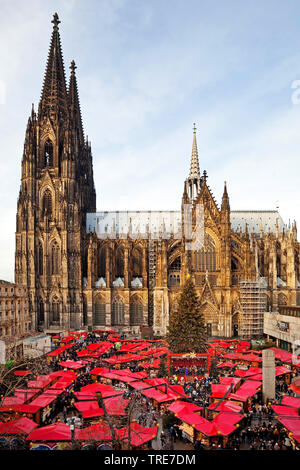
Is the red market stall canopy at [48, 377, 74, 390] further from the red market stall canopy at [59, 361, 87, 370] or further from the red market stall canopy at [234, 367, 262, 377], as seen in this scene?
the red market stall canopy at [234, 367, 262, 377]

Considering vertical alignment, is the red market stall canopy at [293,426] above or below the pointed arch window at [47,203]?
below

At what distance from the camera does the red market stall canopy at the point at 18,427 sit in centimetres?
2014

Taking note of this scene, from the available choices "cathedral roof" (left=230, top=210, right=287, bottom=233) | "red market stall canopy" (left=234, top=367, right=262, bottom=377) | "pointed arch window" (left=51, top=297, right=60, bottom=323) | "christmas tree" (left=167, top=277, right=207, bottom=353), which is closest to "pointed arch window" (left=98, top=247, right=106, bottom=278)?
"pointed arch window" (left=51, top=297, right=60, bottom=323)

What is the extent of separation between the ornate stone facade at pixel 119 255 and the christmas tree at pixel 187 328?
1548 cm

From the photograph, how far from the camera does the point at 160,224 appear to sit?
73875mm

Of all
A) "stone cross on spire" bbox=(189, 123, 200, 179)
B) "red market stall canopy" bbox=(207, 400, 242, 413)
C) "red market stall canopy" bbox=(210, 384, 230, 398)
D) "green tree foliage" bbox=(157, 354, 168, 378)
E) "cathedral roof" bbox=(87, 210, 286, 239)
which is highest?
"stone cross on spire" bbox=(189, 123, 200, 179)

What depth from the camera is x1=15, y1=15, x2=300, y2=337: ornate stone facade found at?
62.2 m

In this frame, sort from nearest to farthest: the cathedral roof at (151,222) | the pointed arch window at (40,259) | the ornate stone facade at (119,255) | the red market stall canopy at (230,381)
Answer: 1. the red market stall canopy at (230,381)
2. the ornate stone facade at (119,255)
3. the pointed arch window at (40,259)
4. the cathedral roof at (151,222)

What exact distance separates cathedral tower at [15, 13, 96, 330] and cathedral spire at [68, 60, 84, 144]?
347cm

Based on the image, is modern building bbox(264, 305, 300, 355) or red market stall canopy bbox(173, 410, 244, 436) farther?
modern building bbox(264, 305, 300, 355)

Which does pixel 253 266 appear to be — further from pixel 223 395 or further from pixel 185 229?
pixel 223 395

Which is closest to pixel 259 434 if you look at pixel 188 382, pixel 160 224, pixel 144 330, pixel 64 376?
pixel 188 382

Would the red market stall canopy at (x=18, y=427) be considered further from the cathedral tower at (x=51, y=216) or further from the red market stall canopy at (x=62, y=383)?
the cathedral tower at (x=51, y=216)


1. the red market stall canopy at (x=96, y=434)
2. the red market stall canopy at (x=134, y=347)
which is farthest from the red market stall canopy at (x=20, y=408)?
the red market stall canopy at (x=134, y=347)
